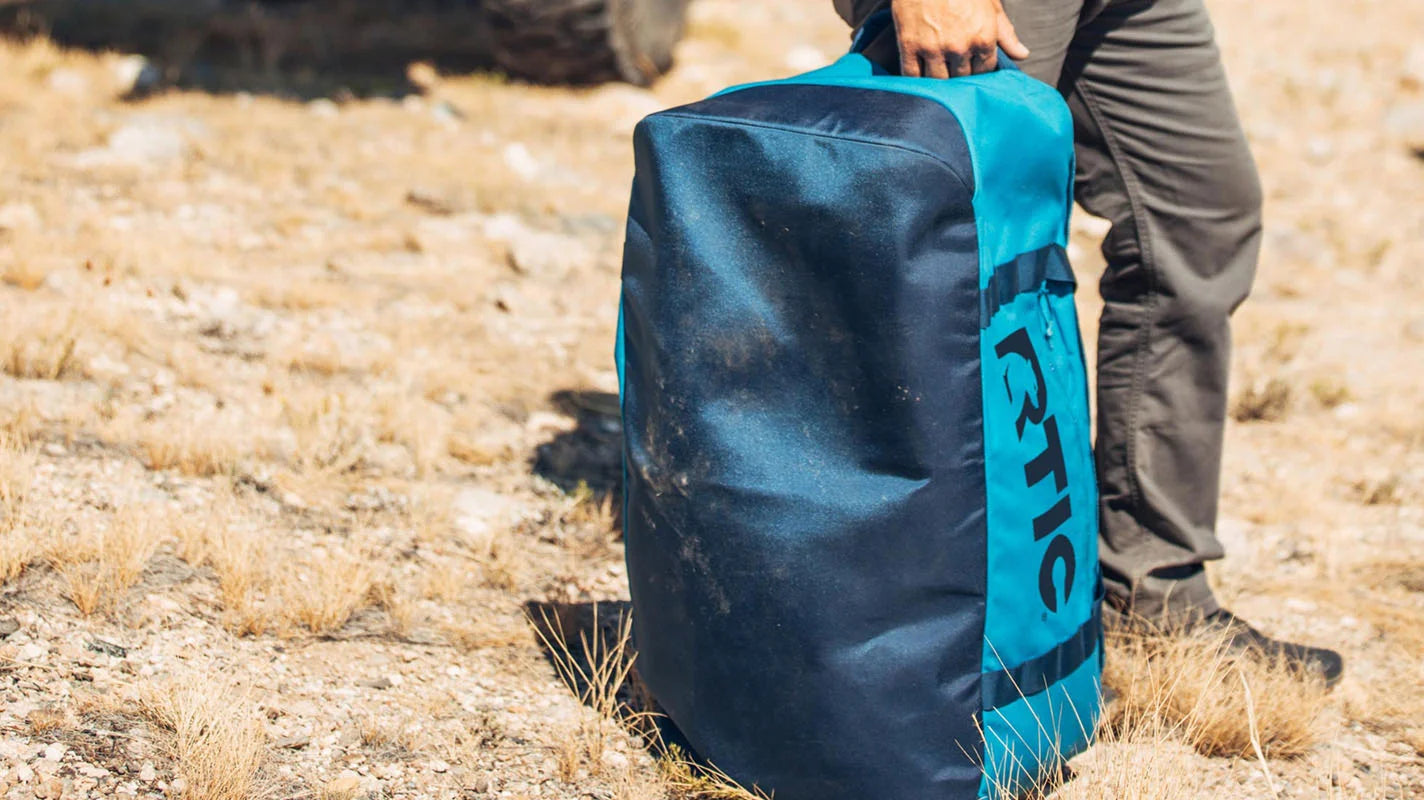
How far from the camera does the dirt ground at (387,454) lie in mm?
1726

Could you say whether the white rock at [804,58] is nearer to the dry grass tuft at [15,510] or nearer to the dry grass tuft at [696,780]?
the dry grass tuft at [15,510]

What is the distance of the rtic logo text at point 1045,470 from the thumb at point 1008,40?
408 mm

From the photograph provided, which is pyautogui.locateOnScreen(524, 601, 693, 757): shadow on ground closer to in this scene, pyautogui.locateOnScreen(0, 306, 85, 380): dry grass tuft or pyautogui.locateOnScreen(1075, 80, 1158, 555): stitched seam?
pyautogui.locateOnScreen(1075, 80, 1158, 555): stitched seam

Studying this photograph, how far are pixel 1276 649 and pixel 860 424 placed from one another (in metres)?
1.06

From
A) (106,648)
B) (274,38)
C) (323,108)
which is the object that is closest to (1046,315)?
(106,648)

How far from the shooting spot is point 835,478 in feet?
4.83

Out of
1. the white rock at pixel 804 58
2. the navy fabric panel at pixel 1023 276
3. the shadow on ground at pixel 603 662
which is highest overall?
the navy fabric panel at pixel 1023 276

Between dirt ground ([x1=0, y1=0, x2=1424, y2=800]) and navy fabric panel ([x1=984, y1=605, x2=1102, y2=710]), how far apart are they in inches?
5.4

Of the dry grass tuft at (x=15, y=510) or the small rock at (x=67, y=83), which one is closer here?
the dry grass tuft at (x=15, y=510)

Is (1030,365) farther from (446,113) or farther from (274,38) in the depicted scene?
(274,38)

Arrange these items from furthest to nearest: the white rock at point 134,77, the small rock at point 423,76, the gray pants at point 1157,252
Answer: the small rock at point 423,76, the white rock at point 134,77, the gray pants at point 1157,252

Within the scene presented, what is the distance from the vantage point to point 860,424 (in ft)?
4.82

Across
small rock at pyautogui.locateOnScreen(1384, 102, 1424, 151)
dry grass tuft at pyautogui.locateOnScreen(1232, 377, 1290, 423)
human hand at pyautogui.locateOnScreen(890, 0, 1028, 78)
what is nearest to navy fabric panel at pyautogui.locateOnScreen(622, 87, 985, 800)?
human hand at pyautogui.locateOnScreen(890, 0, 1028, 78)

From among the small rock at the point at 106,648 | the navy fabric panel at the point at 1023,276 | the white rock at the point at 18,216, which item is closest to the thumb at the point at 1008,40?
the navy fabric panel at the point at 1023,276
